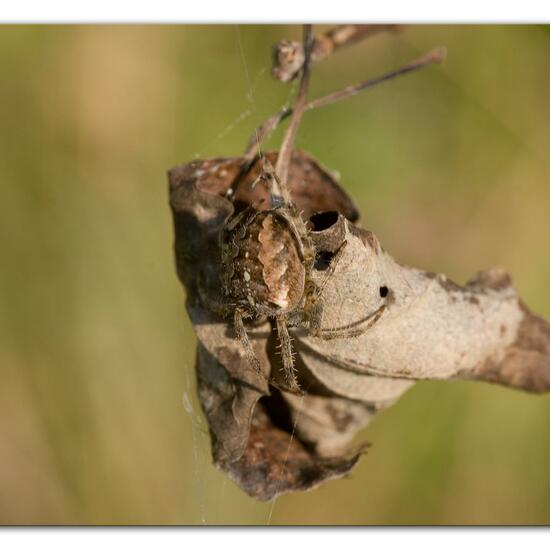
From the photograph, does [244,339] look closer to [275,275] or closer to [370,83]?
[275,275]

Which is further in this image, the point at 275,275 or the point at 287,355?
the point at 287,355

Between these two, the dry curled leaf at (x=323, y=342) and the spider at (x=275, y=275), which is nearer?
the spider at (x=275, y=275)

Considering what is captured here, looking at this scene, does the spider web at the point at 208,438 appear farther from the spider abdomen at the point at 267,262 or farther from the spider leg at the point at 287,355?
the spider abdomen at the point at 267,262

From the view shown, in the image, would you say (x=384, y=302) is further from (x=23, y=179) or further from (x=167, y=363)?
(x=23, y=179)

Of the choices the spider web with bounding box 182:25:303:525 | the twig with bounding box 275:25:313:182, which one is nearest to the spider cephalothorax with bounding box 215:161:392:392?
the twig with bounding box 275:25:313:182

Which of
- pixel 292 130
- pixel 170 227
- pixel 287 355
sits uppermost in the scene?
pixel 292 130

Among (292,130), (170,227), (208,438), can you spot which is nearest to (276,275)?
(292,130)

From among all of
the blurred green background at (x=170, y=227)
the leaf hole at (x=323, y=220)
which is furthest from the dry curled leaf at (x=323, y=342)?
the blurred green background at (x=170, y=227)
